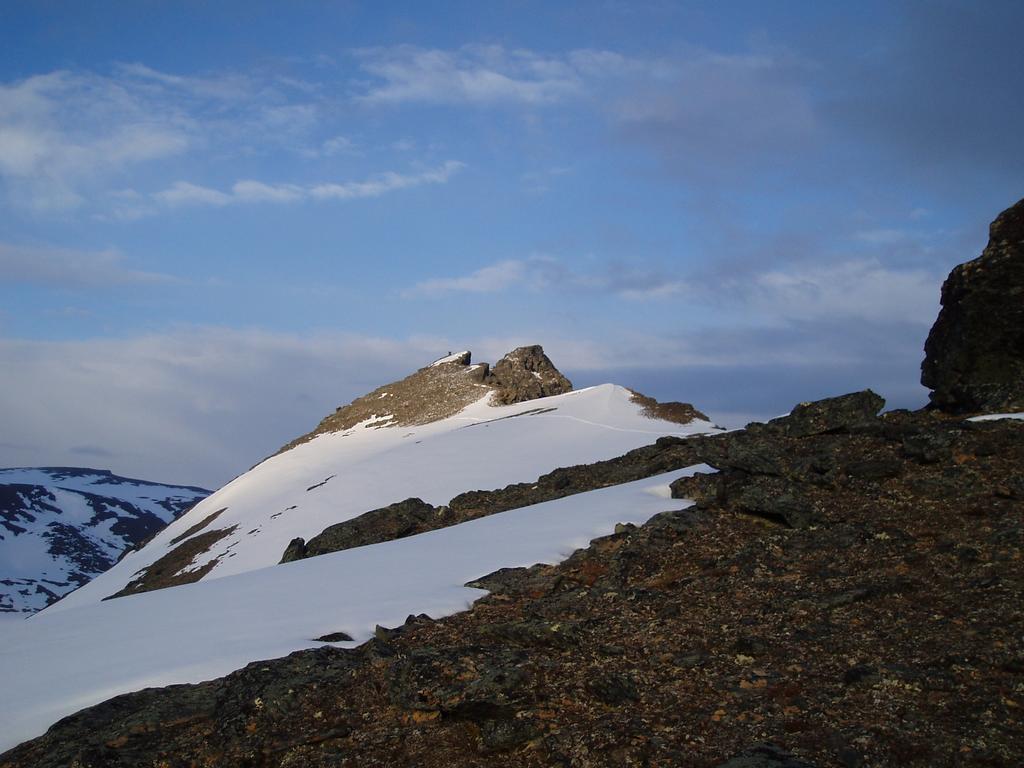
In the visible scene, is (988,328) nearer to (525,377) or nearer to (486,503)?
(486,503)

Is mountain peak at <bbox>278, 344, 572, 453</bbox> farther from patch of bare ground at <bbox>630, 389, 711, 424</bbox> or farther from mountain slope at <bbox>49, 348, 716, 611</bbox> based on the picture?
patch of bare ground at <bbox>630, 389, 711, 424</bbox>

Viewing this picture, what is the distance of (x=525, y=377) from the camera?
66.8m

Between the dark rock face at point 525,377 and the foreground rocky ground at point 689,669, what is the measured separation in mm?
49358

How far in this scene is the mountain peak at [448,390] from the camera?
6197cm

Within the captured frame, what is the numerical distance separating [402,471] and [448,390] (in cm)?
2655

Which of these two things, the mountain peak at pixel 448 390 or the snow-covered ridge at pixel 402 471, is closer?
the snow-covered ridge at pixel 402 471

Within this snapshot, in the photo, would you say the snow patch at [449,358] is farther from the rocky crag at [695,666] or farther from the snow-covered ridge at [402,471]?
the rocky crag at [695,666]

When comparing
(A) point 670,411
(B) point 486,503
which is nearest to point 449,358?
(A) point 670,411

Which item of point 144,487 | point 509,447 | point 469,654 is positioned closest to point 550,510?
point 469,654

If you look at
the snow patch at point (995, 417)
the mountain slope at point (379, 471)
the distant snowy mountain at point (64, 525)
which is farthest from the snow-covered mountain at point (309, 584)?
the distant snowy mountain at point (64, 525)

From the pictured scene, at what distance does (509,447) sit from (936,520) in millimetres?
30123

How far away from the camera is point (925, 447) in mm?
12641

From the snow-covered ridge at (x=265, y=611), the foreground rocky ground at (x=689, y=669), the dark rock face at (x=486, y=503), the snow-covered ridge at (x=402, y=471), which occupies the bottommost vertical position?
the foreground rocky ground at (x=689, y=669)

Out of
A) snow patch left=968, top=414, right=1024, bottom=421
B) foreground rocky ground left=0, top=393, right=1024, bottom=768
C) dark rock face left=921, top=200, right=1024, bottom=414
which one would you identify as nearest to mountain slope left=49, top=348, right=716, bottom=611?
dark rock face left=921, top=200, right=1024, bottom=414
